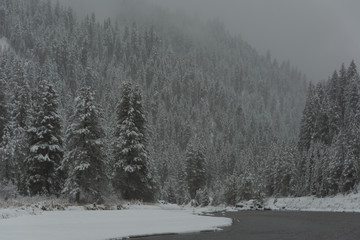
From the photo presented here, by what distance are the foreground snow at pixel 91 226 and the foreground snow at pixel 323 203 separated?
115 ft

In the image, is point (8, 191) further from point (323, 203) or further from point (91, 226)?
point (323, 203)

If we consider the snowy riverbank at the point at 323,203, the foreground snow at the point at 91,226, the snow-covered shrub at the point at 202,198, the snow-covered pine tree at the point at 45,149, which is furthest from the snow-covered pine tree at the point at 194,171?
the foreground snow at the point at 91,226

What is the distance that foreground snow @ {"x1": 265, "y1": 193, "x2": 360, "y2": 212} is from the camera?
2076 inches

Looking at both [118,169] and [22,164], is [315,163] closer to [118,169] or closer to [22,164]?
[118,169]

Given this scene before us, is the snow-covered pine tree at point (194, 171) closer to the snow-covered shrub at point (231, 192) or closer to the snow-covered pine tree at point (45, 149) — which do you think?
the snow-covered shrub at point (231, 192)

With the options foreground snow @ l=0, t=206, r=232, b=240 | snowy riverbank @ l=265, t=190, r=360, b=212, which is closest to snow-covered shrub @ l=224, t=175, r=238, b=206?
snowy riverbank @ l=265, t=190, r=360, b=212

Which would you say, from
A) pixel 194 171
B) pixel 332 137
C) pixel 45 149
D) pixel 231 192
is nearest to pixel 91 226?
pixel 45 149

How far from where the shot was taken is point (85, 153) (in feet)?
104

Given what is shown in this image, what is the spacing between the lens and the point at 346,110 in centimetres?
8781

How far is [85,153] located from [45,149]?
658 cm

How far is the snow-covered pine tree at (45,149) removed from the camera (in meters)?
34.8

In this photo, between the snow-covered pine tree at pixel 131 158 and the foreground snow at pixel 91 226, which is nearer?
the foreground snow at pixel 91 226

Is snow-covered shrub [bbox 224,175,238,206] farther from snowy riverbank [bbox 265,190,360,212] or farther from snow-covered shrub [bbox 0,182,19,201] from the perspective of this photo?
snow-covered shrub [bbox 0,182,19,201]

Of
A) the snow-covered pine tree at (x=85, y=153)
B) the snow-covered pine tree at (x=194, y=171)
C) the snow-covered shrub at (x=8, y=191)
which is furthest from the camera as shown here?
the snow-covered pine tree at (x=194, y=171)
